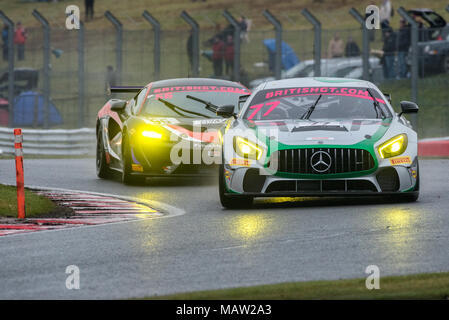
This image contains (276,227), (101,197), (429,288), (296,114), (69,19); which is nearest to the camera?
(429,288)

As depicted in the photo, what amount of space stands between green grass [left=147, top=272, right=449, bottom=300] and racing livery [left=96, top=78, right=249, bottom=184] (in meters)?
7.82

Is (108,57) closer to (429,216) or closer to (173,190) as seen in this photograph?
(173,190)

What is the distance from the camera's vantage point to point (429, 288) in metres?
7.52

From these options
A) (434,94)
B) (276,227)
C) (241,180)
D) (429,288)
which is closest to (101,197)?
(241,180)

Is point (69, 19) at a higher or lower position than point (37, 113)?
higher

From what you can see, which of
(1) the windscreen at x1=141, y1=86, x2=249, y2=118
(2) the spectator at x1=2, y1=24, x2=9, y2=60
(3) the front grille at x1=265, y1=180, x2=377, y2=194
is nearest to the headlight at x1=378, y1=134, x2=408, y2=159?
(3) the front grille at x1=265, y1=180, x2=377, y2=194

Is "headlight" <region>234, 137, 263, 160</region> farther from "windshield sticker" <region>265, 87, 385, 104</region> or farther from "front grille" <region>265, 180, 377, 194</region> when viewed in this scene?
"windshield sticker" <region>265, 87, 385, 104</region>

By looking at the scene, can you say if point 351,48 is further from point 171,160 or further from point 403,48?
point 171,160

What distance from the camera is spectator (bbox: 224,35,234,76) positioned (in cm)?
2752

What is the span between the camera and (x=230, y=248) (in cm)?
964

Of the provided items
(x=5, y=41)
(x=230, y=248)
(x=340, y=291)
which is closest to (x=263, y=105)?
(x=230, y=248)

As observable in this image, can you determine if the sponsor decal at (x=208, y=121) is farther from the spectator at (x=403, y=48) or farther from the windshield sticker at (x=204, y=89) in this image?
the spectator at (x=403, y=48)

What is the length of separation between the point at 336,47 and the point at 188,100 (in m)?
10.5

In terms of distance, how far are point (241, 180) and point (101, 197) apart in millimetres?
2565
